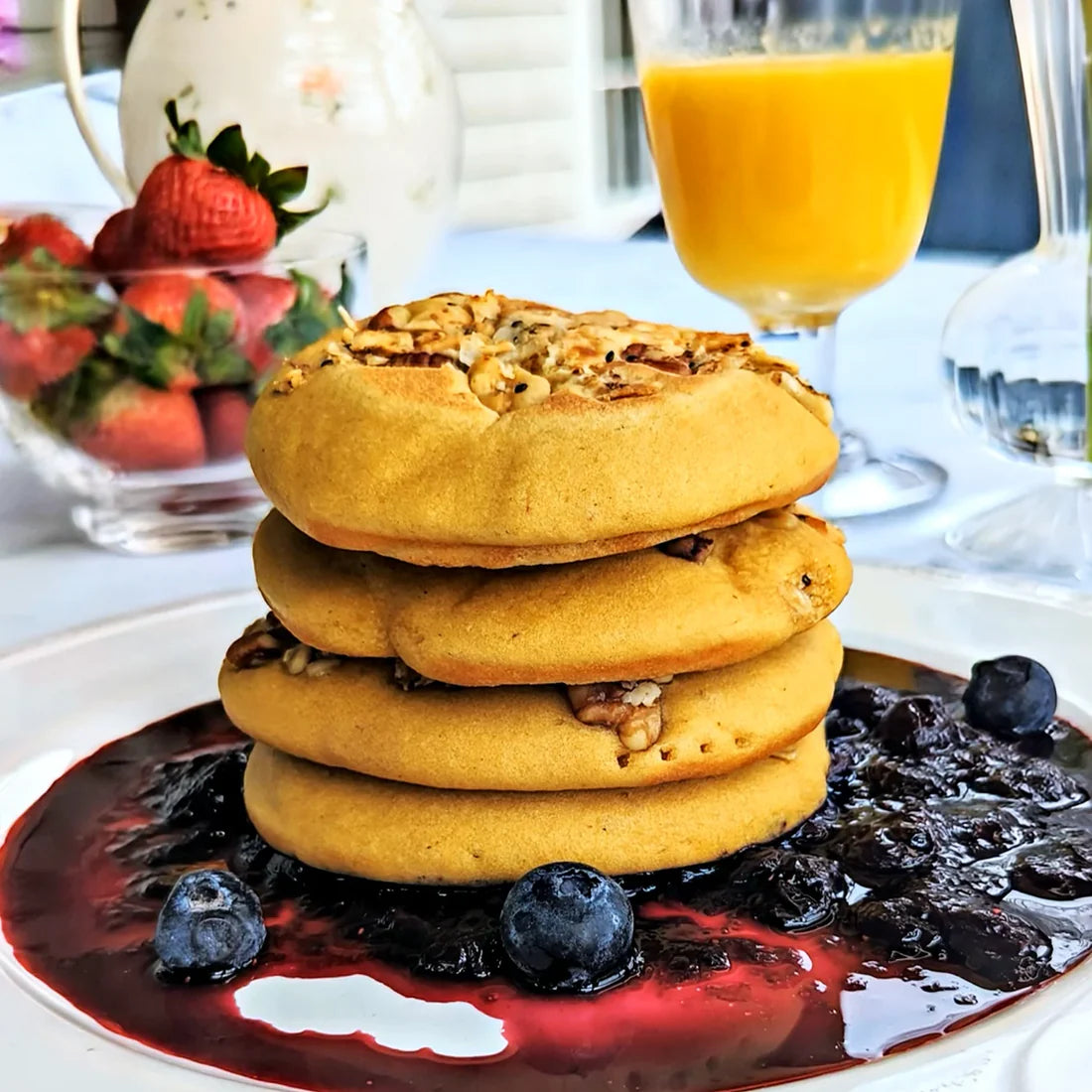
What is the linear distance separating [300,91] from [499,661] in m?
1.29

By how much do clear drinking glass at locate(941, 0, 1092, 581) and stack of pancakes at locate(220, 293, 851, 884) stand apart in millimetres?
700

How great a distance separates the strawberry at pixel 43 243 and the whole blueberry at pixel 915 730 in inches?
42.3

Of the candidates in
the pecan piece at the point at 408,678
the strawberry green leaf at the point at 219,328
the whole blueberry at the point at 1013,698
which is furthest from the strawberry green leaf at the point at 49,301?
the whole blueberry at the point at 1013,698

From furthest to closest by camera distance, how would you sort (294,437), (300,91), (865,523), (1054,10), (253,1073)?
(300,91)
(865,523)
(1054,10)
(294,437)
(253,1073)

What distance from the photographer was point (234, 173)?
5.88ft

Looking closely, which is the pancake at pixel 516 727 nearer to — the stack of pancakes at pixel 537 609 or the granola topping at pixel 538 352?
the stack of pancakes at pixel 537 609

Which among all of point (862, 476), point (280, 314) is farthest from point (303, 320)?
point (862, 476)

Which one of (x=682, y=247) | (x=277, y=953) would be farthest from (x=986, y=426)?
(x=277, y=953)

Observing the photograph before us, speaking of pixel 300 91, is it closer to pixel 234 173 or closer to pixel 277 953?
pixel 234 173

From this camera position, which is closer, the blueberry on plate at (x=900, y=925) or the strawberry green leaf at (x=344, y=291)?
the blueberry on plate at (x=900, y=925)

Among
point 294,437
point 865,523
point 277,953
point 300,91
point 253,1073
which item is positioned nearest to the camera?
point 253,1073

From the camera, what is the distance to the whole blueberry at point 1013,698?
4.00 feet

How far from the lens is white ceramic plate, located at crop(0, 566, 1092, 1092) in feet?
2.54

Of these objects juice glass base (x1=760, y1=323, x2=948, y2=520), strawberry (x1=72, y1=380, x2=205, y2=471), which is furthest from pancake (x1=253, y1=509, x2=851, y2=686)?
juice glass base (x1=760, y1=323, x2=948, y2=520)
